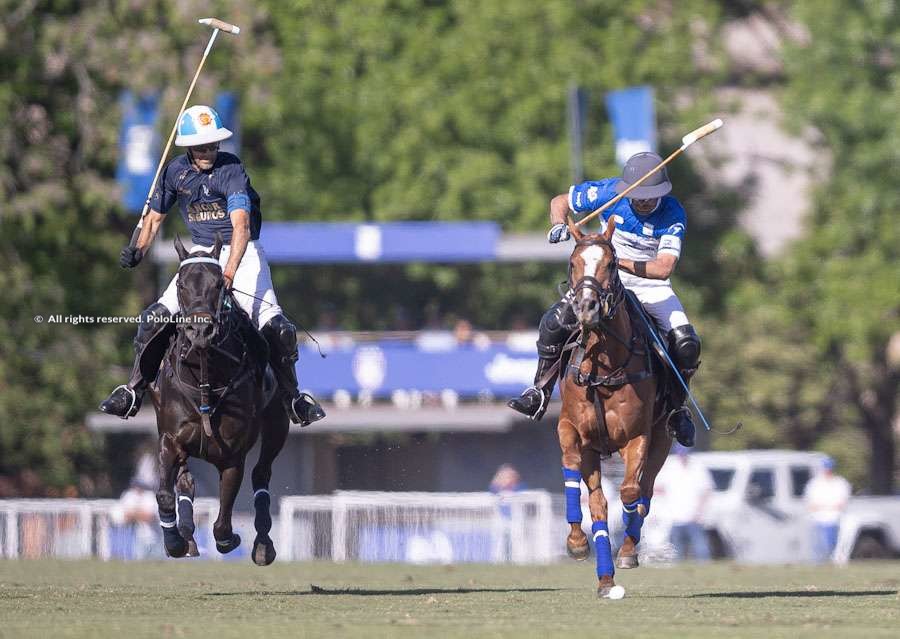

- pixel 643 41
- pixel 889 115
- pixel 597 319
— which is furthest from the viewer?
pixel 643 41

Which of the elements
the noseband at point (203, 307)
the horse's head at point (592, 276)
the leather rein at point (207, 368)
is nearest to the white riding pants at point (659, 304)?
the horse's head at point (592, 276)

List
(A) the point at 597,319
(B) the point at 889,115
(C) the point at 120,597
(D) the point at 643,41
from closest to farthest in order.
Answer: (A) the point at 597,319, (C) the point at 120,597, (B) the point at 889,115, (D) the point at 643,41

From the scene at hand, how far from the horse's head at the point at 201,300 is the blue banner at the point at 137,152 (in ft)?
69.0

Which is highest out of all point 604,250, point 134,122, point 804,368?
point 134,122

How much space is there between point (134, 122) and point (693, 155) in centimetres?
1227

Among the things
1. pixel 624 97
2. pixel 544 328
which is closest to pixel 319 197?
pixel 624 97

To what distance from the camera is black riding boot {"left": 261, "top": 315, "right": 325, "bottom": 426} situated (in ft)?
47.8

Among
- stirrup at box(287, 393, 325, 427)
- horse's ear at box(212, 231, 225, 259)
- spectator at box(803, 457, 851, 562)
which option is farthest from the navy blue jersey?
spectator at box(803, 457, 851, 562)

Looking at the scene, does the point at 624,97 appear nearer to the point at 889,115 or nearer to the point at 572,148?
the point at 572,148

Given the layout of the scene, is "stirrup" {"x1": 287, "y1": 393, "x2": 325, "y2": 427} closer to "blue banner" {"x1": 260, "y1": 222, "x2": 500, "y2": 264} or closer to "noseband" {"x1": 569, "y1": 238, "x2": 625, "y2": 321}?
"noseband" {"x1": 569, "y1": 238, "x2": 625, "y2": 321}

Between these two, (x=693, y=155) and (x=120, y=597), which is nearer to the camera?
(x=120, y=597)

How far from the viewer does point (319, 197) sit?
38.9m

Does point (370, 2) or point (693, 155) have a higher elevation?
point (370, 2)

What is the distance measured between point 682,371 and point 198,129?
12.9ft
